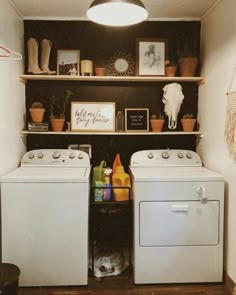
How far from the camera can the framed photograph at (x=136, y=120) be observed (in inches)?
127

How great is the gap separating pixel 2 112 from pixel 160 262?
163 cm

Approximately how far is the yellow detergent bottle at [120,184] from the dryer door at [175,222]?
10.6 inches

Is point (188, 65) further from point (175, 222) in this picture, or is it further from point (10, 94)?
point (10, 94)

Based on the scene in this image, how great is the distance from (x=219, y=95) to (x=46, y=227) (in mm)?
1688

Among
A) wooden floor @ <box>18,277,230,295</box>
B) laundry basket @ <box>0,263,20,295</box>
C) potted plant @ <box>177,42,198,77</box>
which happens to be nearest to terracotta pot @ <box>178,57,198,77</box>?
potted plant @ <box>177,42,198,77</box>

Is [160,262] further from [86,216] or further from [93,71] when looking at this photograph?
[93,71]

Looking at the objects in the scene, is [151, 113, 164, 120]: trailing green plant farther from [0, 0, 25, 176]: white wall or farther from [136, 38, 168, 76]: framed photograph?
[0, 0, 25, 176]: white wall

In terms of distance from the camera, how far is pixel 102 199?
8.96 feet

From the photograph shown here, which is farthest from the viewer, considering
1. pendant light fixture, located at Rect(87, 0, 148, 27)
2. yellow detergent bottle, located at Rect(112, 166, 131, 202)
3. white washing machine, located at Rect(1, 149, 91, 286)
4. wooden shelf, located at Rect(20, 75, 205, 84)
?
wooden shelf, located at Rect(20, 75, 205, 84)

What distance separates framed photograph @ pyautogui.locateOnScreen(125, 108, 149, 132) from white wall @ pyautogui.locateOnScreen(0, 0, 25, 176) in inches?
39.0

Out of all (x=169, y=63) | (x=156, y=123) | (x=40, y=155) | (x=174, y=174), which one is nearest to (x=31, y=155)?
(x=40, y=155)

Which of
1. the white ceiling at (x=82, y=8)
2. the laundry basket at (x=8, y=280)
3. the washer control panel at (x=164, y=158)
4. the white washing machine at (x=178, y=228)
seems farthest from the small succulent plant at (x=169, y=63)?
the laundry basket at (x=8, y=280)

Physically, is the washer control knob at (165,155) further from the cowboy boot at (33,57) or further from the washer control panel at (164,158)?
the cowboy boot at (33,57)

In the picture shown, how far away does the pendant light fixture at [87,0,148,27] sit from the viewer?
6.12 ft
